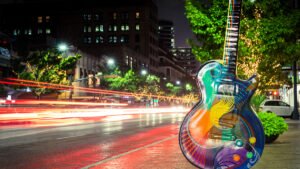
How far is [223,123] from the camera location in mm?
6695

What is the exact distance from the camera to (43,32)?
427ft

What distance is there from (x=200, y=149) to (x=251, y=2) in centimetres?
1000

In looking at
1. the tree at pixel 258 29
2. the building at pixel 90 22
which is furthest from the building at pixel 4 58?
the building at pixel 90 22

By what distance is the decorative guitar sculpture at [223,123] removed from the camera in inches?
253

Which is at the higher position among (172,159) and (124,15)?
(124,15)

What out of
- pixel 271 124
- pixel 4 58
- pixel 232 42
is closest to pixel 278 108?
pixel 271 124

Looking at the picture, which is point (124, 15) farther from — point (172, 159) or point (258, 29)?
point (172, 159)

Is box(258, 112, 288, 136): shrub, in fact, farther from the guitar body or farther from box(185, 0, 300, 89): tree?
the guitar body

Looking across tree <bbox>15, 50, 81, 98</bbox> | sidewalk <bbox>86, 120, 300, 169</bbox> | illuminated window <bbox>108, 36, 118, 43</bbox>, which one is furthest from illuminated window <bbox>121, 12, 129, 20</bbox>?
sidewalk <bbox>86, 120, 300, 169</bbox>

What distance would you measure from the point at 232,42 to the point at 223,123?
4.48ft

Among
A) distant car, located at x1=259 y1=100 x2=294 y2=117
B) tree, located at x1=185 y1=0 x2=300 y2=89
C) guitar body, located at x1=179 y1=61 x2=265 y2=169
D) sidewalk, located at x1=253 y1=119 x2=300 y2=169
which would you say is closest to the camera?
guitar body, located at x1=179 y1=61 x2=265 y2=169

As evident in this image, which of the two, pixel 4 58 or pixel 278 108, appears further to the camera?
pixel 4 58

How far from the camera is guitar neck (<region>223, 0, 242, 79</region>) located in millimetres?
6848

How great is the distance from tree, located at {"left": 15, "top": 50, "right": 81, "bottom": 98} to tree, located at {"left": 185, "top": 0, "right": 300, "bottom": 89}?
35274mm
